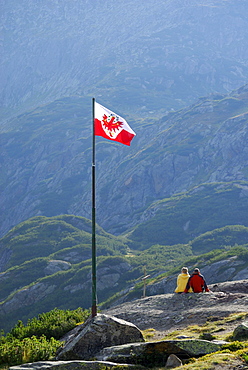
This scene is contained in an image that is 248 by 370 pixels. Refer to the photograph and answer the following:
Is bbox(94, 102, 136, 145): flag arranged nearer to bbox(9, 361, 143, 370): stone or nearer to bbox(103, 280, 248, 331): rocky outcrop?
bbox(103, 280, 248, 331): rocky outcrop

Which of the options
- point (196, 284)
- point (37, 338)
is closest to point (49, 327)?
point (37, 338)

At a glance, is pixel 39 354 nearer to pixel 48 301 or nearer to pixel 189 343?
pixel 189 343

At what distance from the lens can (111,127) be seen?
2589 cm

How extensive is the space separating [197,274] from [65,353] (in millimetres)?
13535

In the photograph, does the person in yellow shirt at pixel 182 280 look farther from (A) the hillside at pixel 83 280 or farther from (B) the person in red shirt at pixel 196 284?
(A) the hillside at pixel 83 280

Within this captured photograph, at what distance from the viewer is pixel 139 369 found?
1812cm

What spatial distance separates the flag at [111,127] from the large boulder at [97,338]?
970 cm

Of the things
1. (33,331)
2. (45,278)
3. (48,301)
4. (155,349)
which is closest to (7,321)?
(48,301)

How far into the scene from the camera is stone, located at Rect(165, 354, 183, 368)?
58.8 feet

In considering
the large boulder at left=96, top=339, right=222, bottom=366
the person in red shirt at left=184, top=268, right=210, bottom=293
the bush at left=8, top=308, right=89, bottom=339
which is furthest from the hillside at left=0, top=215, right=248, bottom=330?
the large boulder at left=96, top=339, right=222, bottom=366

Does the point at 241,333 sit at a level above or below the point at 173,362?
above

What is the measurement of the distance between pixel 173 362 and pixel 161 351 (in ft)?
4.28

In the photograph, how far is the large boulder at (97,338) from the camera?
2114cm

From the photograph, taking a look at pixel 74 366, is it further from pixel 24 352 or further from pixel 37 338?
pixel 37 338
